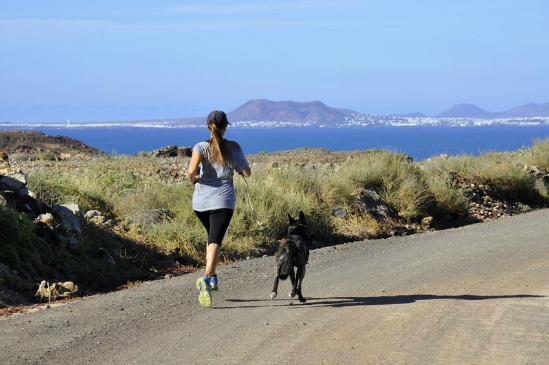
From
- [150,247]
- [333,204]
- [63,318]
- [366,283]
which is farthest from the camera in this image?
[333,204]

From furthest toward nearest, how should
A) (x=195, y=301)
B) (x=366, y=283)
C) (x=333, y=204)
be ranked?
(x=333, y=204) < (x=366, y=283) < (x=195, y=301)

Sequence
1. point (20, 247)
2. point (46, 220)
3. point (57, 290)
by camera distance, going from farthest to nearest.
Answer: point (46, 220) → point (20, 247) → point (57, 290)

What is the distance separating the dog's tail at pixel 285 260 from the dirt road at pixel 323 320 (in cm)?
40

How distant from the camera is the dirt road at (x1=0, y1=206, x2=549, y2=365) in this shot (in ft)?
27.3

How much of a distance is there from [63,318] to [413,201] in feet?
39.3

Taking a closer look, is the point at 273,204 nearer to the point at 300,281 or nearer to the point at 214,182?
the point at 300,281

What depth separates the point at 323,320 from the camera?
32.0ft

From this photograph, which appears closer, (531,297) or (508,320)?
(508,320)

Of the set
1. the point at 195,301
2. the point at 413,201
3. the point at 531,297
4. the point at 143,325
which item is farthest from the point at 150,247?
the point at 413,201

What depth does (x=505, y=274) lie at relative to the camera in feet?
42.4

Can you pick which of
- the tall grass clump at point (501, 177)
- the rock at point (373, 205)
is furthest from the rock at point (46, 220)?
the tall grass clump at point (501, 177)

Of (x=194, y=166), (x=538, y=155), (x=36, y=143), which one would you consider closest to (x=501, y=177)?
(x=538, y=155)

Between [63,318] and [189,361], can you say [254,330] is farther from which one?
[63,318]

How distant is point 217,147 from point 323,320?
228 centimetres
